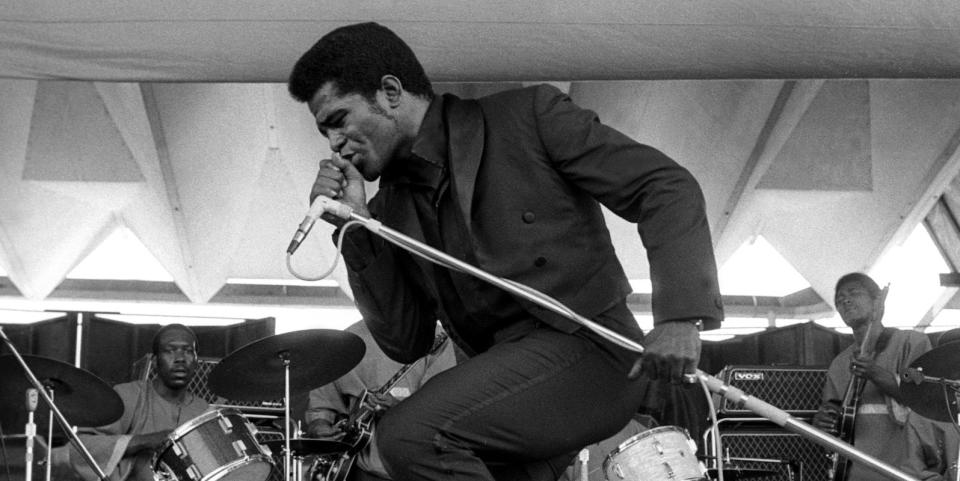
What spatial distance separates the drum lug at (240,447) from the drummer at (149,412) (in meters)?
1.13

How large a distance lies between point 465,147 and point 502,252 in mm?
267

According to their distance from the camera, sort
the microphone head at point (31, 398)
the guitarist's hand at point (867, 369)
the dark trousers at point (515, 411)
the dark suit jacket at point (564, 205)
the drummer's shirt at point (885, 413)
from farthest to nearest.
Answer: the drummer's shirt at point (885, 413)
the guitarist's hand at point (867, 369)
the microphone head at point (31, 398)
the dark suit jacket at point (564, 205)
the dark trousers at point (515, 411)

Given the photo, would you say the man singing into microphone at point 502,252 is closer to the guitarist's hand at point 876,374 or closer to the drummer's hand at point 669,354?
the drummer's hand at point 669,354

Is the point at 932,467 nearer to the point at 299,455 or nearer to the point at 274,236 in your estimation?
the point at 299,455

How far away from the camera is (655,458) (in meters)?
5.52

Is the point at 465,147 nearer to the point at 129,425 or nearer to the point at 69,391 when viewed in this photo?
the point at 69,391

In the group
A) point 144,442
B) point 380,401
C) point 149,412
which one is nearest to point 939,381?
point 380,401

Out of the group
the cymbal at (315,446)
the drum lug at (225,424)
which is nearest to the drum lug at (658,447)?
the cymbal at (315,446)

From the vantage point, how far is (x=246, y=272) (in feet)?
42.2

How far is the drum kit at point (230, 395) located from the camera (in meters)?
6.25

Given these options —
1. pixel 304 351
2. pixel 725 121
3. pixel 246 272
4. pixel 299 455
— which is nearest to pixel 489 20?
pixel 304 351

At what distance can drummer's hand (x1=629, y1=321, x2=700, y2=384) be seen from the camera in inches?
106

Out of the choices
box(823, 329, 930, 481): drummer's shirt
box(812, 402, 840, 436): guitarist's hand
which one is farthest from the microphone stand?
box(812, 402, 840, 436): guitarist's hand

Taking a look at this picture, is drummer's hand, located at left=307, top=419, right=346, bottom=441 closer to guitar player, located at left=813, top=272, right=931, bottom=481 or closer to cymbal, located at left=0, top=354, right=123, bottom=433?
cymbal, located at left=0, top=354, right=123, bottom=433
